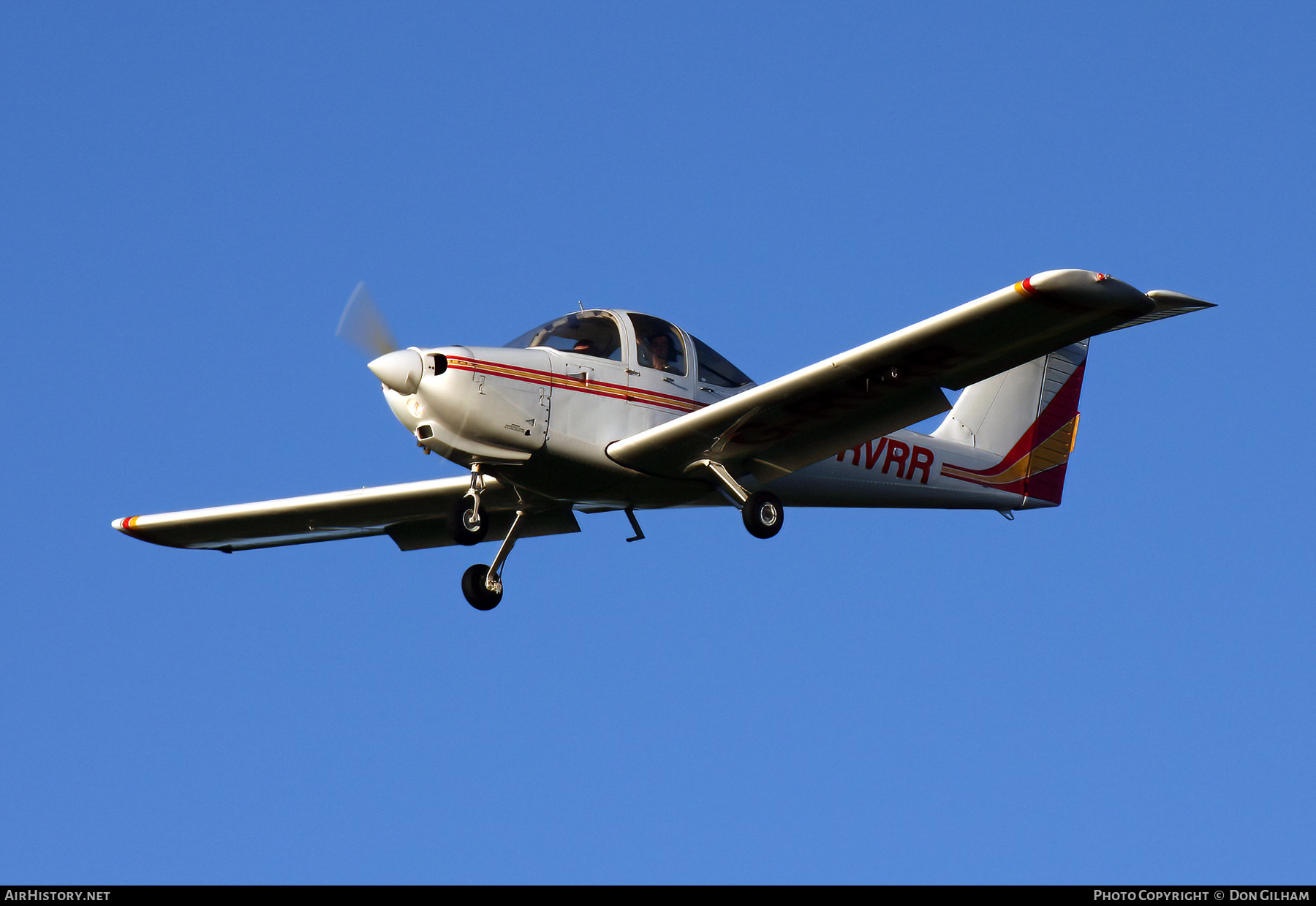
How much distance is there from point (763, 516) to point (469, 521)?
2.52 m

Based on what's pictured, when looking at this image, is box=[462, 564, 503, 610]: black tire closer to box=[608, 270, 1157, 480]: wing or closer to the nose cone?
box=[608, 270, 1157, 480]: wing

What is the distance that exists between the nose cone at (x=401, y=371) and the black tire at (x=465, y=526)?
1.11 metres

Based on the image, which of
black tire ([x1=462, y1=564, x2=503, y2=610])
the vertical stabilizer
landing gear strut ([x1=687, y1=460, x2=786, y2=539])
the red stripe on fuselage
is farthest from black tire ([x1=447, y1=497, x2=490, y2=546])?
the vertical stabilizer

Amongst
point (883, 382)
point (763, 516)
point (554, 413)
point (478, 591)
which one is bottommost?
point (478, 591)

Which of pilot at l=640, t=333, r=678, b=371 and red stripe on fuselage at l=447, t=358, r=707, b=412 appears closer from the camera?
red stripe on fuselage at l=447, t=358, r=707, b=412

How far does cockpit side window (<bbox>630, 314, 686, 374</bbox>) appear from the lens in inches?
525

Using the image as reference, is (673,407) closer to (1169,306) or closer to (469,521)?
(469,521)

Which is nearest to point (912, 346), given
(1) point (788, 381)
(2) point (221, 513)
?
(1) point (788, 381)

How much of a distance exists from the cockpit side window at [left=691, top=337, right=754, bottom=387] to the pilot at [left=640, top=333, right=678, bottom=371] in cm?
30

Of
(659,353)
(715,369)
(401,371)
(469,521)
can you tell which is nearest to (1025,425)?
(715,369)

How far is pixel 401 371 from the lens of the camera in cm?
1256

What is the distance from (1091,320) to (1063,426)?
6182 millimetres

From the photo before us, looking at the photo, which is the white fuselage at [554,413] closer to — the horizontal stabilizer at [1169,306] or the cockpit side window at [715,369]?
the cockpit side window at [715,369]

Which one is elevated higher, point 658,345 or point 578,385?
point 658,345
